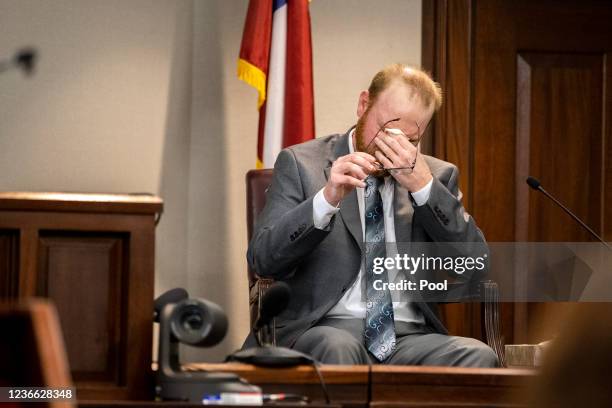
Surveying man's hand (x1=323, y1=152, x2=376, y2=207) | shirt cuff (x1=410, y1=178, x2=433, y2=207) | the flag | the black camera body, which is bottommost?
the black camera body

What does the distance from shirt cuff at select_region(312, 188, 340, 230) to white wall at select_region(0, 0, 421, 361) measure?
Answer: 47.6 inches

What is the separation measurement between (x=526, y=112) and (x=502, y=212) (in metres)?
0.46

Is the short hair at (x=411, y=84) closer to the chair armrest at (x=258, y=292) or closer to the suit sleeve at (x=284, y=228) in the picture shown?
the suit sleeve at (x=284, y=228)

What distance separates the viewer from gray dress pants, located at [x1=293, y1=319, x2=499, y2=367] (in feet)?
7.95

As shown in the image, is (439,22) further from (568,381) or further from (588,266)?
(568,381)

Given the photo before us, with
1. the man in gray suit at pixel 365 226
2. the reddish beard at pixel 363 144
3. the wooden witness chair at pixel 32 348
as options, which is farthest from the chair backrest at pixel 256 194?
the wooden witness chair at pixel 32 348

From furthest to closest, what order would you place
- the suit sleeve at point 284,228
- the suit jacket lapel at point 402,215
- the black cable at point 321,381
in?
the suit jacket lapel at point 402,215 → the suit sleeve at point 284,228 → the black cable at point 321,381

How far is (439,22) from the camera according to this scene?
4328 millimetres

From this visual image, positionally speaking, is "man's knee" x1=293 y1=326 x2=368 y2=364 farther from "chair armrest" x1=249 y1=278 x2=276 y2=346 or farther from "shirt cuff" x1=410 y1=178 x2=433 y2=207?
"shirt cuff" x1=410 y1=178 x2=433 y2=207

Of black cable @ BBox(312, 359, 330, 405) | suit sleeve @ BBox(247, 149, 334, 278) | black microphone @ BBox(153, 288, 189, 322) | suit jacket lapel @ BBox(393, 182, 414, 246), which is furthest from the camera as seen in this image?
suit jacket lapel @ BBox(393, 182, 414, 246)

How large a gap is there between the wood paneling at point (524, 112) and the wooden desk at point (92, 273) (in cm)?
256

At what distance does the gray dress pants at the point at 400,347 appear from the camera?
2.42 meters

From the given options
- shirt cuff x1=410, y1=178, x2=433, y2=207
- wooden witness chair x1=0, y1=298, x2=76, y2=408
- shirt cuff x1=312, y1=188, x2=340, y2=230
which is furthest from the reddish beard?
wooden witness chair x1=0, y1=298, x2=76, y2=408

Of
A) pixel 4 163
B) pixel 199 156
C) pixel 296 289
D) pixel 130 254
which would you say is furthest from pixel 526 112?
pixel 130 254
